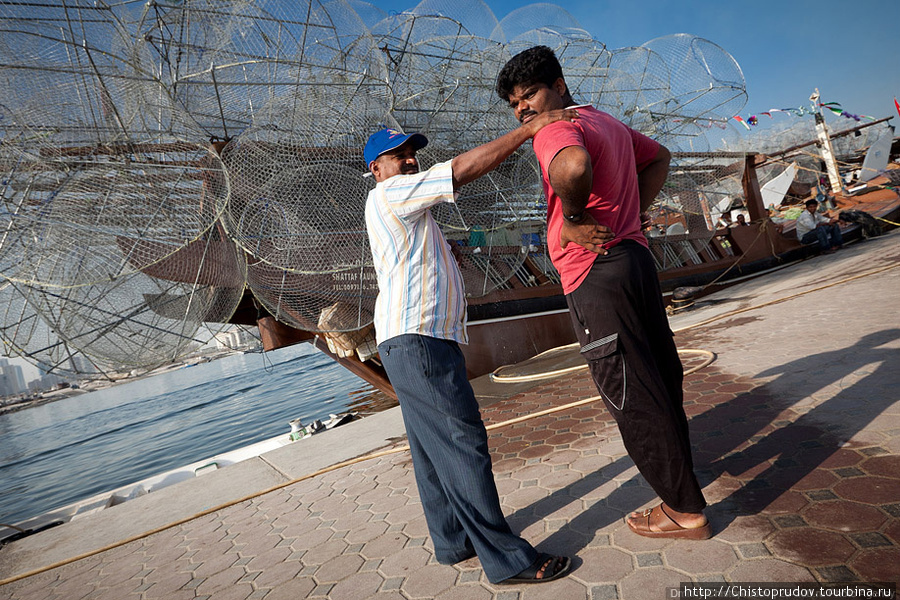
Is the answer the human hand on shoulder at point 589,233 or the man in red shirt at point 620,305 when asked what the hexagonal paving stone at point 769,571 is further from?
the human hand on shoulder at point 589,233

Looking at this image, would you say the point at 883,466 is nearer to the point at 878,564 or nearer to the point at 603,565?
the point at 878,564

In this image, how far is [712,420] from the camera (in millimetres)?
2988

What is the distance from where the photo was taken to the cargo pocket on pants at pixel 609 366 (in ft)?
5.81

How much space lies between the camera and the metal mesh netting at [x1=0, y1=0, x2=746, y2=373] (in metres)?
4.45

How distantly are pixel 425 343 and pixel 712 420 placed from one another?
2.17 metres

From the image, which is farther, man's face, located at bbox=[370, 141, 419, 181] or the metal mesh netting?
the metal mesh netting

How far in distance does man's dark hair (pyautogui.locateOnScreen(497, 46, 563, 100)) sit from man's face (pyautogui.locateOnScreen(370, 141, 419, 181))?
447mm

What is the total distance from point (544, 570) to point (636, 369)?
82cm

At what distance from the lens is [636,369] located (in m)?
1.77

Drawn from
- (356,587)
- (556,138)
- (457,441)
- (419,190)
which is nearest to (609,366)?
(457,441)

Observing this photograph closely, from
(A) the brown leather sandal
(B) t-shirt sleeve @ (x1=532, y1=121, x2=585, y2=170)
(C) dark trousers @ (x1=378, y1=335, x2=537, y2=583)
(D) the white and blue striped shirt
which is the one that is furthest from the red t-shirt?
(A) the brown leather sandal

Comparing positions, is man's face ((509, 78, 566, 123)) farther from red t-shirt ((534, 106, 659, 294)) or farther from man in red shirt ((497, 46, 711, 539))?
red t-shirt ((534, 106, 659, 294))

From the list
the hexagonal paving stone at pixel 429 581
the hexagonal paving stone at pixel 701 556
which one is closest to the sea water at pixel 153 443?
the hexagonal paving stone at pixel 429 581

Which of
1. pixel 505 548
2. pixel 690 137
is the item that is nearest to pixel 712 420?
pixel 505 548
